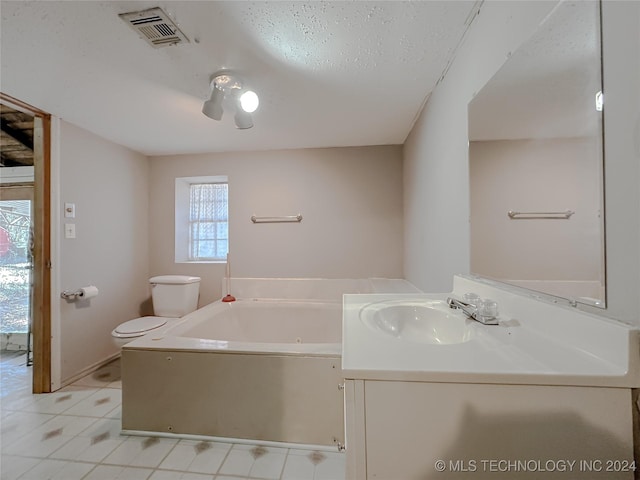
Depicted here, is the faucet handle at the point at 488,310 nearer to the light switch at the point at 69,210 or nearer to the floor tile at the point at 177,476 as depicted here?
the floor tile at the point at 177,476

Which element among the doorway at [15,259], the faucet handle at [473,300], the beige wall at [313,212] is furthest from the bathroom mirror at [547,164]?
the doorway at [15,259]

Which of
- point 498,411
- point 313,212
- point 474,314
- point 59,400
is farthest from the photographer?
point 313,212

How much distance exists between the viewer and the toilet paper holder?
1.95 m

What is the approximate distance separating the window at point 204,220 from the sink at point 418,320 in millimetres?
2258

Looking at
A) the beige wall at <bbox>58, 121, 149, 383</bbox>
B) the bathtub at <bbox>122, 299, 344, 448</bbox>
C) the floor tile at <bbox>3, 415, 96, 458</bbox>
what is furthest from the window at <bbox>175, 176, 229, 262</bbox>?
the floor tile at <bbox>3, 415, 96, 458</bbox>

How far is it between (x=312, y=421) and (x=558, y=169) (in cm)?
148

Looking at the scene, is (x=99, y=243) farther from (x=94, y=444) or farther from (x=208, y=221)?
(x=94, y=444)

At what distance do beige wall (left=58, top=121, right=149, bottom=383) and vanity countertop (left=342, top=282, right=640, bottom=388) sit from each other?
244cm

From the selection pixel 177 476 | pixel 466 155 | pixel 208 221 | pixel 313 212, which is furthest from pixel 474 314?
pixel 208 221

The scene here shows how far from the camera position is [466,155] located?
3.74 ft

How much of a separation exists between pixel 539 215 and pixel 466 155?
0.49 metres

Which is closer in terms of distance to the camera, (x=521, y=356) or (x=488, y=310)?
(x=521, y=356)

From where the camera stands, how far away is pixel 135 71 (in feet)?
4.56

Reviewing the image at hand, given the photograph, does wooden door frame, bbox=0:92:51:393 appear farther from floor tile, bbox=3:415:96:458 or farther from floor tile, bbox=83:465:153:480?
floor tile, bbox=83:465:153:480
